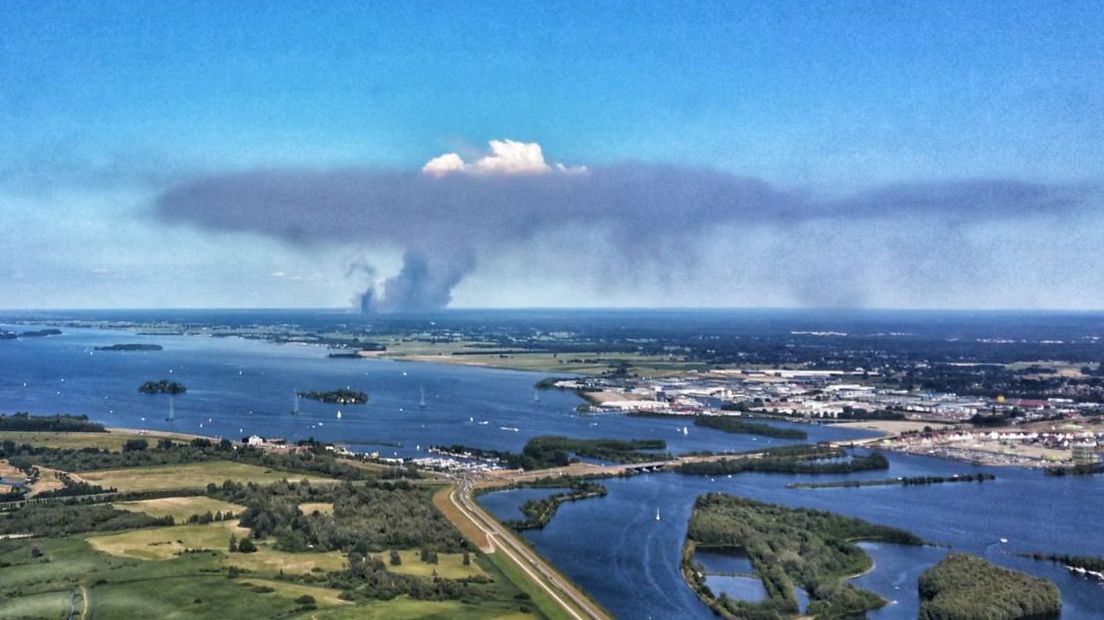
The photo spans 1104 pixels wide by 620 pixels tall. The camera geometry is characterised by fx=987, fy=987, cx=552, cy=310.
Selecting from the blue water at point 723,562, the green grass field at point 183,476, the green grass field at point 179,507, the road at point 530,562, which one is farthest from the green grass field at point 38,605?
the blue water at point 723,562

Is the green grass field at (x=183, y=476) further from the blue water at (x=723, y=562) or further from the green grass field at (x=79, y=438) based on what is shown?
the blue water at (x=723, y=562)

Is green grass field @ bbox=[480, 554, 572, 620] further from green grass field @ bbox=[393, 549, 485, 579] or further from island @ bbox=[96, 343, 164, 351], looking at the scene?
island @ bbox=[96, 343, 164, 351]

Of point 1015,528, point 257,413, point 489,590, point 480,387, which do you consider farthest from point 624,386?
point 489,590

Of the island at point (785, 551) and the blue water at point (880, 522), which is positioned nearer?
the island at point (785, 551)

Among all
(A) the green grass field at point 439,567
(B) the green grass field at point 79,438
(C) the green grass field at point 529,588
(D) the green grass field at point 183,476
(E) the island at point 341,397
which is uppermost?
(E) the island at point 341,397

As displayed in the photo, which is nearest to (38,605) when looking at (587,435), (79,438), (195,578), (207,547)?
(195,578)

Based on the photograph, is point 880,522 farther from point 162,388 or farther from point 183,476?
point 162,388

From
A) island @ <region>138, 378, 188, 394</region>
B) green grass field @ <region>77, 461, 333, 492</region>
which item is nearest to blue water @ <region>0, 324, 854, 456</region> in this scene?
island @ <region>138, 378, 188, 394</region>
